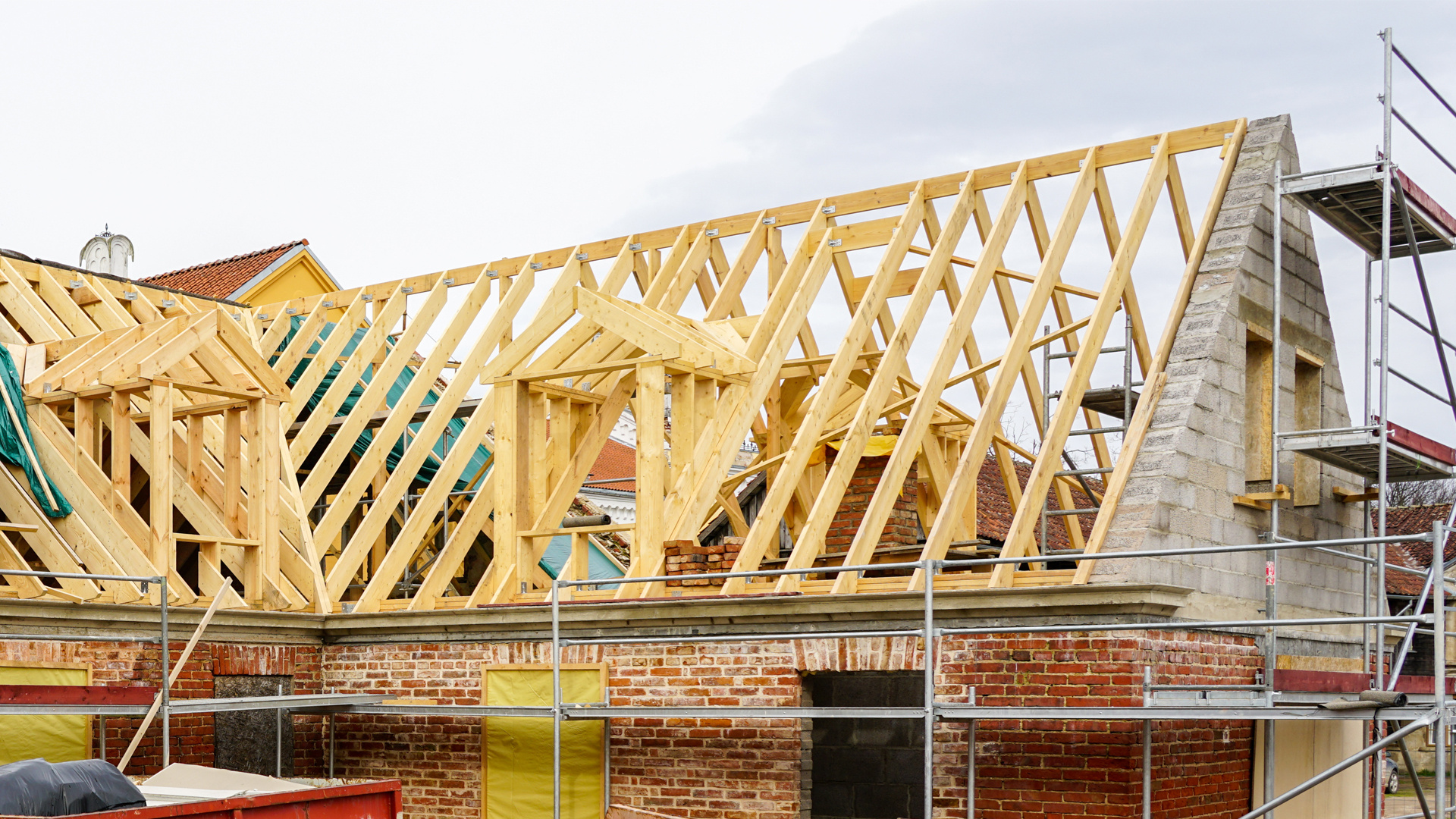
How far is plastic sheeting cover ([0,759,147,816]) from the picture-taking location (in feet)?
27.4

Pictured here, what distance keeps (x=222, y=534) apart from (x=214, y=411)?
4.19ft

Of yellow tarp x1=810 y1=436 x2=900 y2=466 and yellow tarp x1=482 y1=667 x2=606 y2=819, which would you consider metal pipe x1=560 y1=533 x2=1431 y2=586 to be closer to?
yellow tarp x1=482 y1=667 x2=606 y2=819

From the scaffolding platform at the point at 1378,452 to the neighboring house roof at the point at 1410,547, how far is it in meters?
20.5

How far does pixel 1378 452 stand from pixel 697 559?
554 cm

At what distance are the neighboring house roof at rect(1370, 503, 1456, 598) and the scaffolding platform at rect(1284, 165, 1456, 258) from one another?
20.3m

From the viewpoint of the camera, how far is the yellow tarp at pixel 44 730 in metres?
12.8

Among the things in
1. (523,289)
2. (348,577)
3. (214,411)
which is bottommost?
(348,577)

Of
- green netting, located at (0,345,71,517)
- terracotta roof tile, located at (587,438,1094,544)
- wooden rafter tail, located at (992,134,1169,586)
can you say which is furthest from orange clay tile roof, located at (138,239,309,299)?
wooden rafter tail, located at (992,134,1169,586)

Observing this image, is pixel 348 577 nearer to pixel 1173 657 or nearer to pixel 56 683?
pixel 56 683

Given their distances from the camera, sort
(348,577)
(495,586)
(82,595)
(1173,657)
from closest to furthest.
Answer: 1. (1173,657)
2. (82,595)
3. (495,586)
4. (348,577)

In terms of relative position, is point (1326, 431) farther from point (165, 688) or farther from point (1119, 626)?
point (165, 688)

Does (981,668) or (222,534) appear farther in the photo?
(222,534)

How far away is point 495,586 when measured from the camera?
14500 mm

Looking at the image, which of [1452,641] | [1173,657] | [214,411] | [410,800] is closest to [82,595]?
[214,411]
